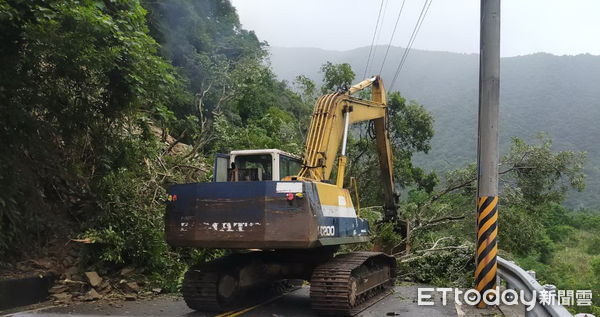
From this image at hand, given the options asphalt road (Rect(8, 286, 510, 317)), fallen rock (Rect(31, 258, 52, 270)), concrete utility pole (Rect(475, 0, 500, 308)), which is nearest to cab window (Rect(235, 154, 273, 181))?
asphalt road (Rect(8, 286, 510, 317))

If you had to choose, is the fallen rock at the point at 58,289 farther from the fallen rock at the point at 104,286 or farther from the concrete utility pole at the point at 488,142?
the concrete utility pole at the point at 488,142

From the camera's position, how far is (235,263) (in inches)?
372

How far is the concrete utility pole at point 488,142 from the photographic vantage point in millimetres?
9109


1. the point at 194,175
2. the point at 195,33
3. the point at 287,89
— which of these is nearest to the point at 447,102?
the point at 287,89

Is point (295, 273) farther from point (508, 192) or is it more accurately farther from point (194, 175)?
point (508, 192)

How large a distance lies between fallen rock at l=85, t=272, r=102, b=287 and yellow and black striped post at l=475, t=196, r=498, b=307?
21.3ft

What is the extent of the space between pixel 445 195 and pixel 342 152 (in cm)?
1055

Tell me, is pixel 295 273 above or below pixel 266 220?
below

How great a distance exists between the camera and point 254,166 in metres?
9.27

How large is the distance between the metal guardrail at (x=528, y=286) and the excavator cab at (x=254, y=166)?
377 cm

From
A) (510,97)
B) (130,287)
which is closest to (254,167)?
(130,287)

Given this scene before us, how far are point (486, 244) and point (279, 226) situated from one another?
353cm

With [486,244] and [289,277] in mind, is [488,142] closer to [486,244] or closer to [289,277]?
[486,244]

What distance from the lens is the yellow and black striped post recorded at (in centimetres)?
900
